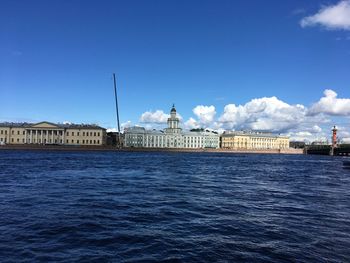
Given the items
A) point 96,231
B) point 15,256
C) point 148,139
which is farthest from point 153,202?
point 148,139

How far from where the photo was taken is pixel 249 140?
6575 inches

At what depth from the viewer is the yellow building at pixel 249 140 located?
163750 mm

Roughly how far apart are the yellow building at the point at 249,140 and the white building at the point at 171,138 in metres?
7.00

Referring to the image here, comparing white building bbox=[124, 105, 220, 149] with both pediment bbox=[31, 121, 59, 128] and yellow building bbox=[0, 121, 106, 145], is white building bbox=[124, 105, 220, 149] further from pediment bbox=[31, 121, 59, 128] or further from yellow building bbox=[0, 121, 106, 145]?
pediment bbox=[31, 121, 59, 128]

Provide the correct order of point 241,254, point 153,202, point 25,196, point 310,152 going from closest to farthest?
point 241,254, point 153,202, point 25,196, point 310,152

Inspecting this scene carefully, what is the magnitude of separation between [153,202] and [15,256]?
26.6 ft

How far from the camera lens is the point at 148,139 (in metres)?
147

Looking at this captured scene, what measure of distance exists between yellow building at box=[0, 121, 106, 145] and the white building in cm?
1679

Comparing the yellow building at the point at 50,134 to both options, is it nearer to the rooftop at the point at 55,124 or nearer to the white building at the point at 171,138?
the rooftop at the point at 55,124

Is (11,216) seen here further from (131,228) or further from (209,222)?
(209,222)

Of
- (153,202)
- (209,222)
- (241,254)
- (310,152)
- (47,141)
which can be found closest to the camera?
(241,254)

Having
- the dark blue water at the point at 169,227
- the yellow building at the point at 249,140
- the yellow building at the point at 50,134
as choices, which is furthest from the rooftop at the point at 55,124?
the dark blue water at the point at 169,227

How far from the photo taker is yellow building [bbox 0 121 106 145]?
125 meters

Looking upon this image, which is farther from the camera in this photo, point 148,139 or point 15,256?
point 148,139
